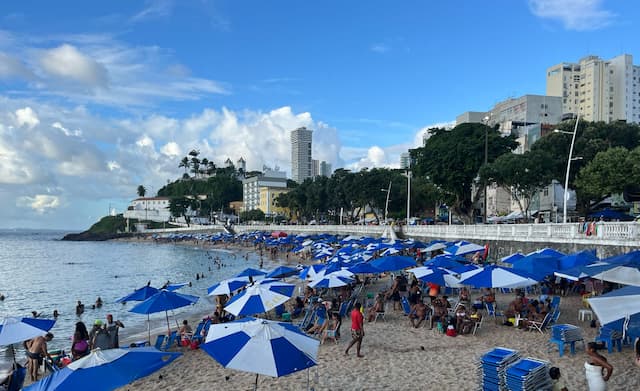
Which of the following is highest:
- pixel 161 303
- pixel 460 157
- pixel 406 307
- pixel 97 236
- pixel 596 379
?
pixel 460 157

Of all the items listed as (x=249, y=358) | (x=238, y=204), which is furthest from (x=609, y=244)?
(x=238, y=204)

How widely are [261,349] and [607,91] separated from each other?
12530 cm

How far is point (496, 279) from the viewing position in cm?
1279

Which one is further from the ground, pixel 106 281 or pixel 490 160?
pixel 490 160

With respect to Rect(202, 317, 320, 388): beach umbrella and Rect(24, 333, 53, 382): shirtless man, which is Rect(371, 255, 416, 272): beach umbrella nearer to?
Rect(24, 333, 53, 382): shirtless man

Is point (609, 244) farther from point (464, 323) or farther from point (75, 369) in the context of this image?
point (75, 369)

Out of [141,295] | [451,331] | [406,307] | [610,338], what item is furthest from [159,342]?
[610,338]

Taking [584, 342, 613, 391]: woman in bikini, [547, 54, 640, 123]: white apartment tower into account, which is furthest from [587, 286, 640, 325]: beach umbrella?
[547, 54, 640, 123]: white apartment tower

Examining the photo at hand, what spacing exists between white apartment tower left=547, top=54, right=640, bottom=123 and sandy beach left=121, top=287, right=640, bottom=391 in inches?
4358

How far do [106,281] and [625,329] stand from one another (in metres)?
34.7

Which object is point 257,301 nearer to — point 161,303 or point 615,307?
point 161,303

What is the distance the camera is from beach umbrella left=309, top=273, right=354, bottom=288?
15094 millimetres

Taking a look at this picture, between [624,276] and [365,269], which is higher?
[624,276]

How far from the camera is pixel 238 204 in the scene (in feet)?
487
